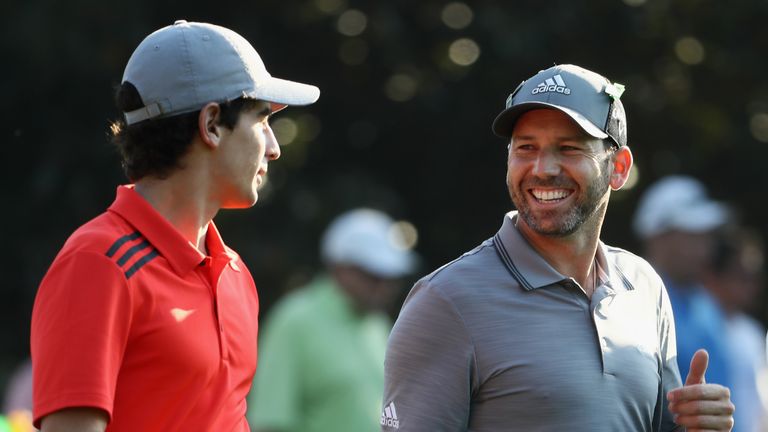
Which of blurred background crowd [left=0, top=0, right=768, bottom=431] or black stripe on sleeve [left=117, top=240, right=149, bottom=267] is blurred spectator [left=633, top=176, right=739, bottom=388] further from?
black stripe on sleeve [left=117, top=240, right=149, bottom=267]

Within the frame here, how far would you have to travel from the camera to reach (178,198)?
3969 millimetres

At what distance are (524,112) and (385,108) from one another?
734 cm

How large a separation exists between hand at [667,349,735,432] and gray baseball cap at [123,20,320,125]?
138 cm

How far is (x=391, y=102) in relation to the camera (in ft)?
37.9

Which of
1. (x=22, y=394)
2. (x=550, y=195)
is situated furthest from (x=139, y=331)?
(x=22, y=394)

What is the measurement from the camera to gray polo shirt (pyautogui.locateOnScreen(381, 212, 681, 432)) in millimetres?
3943

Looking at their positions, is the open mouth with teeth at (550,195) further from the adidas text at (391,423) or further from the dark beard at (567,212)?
the adidas text at (391,423)

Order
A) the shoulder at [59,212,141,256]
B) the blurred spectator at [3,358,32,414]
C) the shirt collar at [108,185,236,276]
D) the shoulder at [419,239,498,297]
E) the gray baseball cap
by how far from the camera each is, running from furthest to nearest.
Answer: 1. the blurred spectator at [3,358,32,414]
2. the shoulder at [419,239,498,297]
3. the gray baseball cap
4. the shirt collar at [108,185,236,276]
5. the shoulder at [59,212,141,256]

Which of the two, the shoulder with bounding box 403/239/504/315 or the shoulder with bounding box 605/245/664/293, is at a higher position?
the shoulder with bounding box 403/239/504/315

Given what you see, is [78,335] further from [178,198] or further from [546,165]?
[546,165]

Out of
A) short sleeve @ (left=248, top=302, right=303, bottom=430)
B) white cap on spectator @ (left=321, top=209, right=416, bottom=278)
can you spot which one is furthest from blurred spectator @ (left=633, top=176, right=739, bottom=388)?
short sleeve @ (left=248, top=302, right=303, bottom=430)

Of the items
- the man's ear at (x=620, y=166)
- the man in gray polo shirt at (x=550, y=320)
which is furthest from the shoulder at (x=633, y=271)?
the man's ear at (x=620, y=166)

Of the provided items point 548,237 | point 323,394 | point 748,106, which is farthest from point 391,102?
point 548,237

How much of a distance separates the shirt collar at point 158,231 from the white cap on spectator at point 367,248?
504cm
